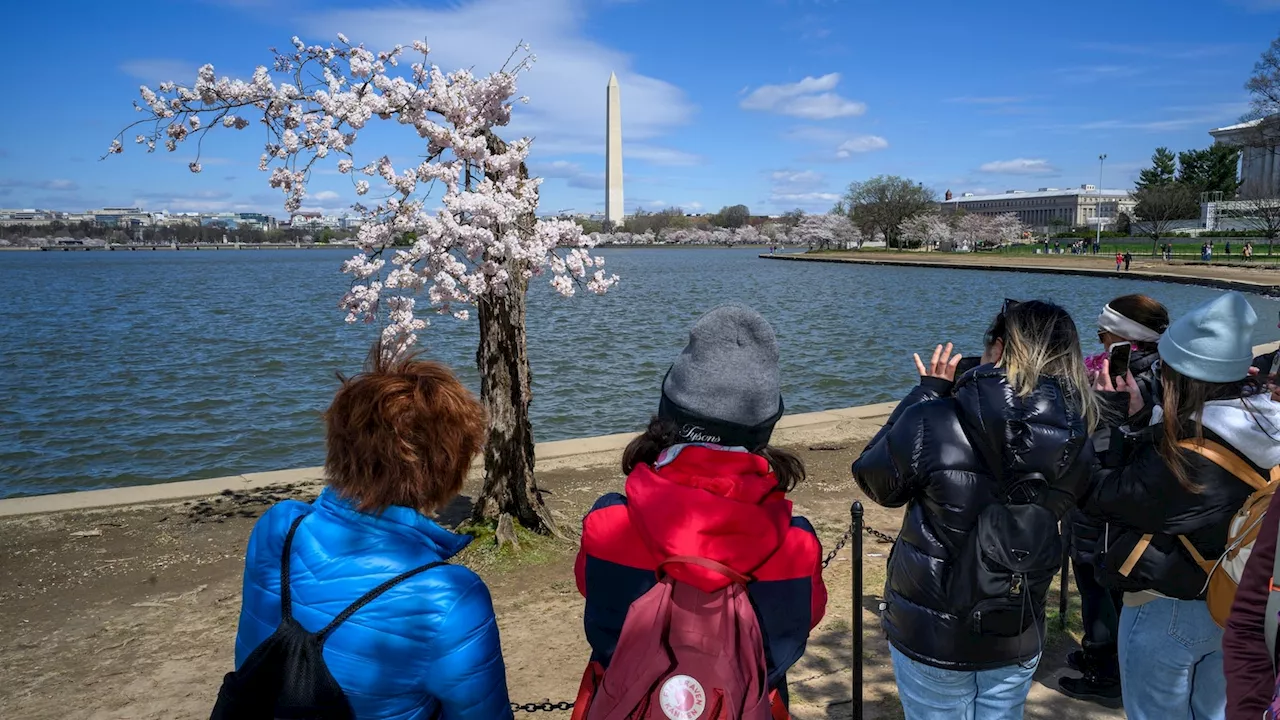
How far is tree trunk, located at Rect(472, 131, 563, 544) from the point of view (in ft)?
20.5

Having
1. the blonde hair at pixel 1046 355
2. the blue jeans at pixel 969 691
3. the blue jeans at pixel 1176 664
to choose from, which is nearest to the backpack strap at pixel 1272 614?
the blonde hair at pixel 1046 355

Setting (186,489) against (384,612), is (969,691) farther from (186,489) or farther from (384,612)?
(186,489)

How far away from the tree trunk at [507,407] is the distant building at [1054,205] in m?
145

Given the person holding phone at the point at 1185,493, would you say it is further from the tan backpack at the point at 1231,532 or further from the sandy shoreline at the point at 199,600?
the sandy shoreline at the point at 199,600

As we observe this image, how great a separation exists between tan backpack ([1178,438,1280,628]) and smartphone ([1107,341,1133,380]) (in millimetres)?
1265

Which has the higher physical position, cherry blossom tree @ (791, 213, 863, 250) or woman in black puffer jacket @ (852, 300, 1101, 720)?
cherry blossom tree @ (791, 213, 863, 250)

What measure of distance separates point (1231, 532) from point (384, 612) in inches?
98.5

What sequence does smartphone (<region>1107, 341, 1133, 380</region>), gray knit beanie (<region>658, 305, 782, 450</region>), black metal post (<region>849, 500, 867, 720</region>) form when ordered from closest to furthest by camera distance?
gray knit beanie (<region>658, 305, 782, 450</region>) → black metal post (<region>849, 500, 867, 720</region>) → smartphone (<region>1107, 341, 1133, 380</region>)

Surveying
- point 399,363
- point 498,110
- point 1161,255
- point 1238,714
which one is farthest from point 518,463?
point 1161,255

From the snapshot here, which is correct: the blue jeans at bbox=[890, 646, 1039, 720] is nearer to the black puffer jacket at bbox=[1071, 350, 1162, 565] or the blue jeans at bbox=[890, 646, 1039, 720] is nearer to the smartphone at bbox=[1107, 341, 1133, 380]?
the black puffer jacket at bbox=[1071, 350, 1162, 565]

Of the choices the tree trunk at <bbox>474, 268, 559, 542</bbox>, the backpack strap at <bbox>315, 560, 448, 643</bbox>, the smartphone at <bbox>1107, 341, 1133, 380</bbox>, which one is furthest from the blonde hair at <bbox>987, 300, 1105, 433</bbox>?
the tree trunk at <bbox>474, 268, 559, 542</bbox>

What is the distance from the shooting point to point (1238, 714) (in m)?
1.92

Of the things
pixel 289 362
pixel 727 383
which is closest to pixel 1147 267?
pixel 289 362

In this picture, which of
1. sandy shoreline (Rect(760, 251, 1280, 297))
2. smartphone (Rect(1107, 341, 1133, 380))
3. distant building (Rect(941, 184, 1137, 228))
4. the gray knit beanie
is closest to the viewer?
the gray knit beanie
